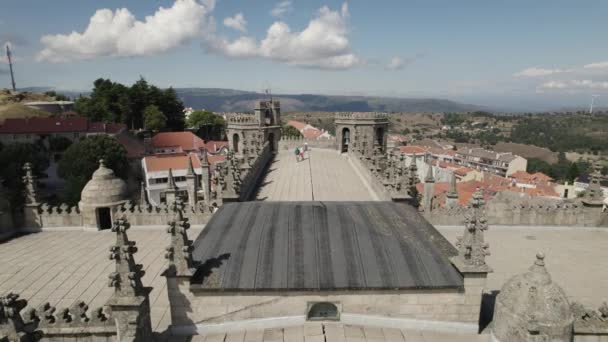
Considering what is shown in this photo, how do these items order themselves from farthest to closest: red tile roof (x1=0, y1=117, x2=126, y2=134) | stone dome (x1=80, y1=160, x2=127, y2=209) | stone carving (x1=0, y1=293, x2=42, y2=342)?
red tile roof (x1=0, y1=117, x2=126, y2=134) → stone dome (x1=80, y1=160, x2=127, y2=209) → stone carving (x1=0, y1=293, x2=42, y2=342)

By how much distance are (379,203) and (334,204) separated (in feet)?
8.43

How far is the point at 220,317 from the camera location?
1009 centimetres

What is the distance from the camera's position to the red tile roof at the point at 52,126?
72750 mm

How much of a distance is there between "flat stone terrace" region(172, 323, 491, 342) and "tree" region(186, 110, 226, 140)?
100m

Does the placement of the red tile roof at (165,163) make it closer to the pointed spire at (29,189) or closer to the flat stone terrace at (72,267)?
the pointed spire at (29,189)

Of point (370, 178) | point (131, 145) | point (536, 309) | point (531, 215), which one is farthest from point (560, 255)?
point (131, 145)

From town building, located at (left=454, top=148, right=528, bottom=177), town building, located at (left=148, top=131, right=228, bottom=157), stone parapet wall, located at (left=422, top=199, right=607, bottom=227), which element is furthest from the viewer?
town building, located at (left=454, top=148, right=528, bottom=177)

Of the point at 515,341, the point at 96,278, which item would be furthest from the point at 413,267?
the point at 96,278

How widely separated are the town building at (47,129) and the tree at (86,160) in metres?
22.0

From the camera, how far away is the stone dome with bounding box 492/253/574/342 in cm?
866

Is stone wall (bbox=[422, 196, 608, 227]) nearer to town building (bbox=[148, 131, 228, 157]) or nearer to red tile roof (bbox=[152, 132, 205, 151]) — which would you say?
town building (bbox=[148, 131, 228, 157])

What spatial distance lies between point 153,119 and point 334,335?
281ft

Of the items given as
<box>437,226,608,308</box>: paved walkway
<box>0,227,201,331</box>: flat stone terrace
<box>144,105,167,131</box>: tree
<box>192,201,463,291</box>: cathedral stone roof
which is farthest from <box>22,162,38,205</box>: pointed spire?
<box>144,105,167,131</box>: tree

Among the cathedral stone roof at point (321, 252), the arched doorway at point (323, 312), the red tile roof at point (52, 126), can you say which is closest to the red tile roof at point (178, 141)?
the red tile roof at point (52, 126)
